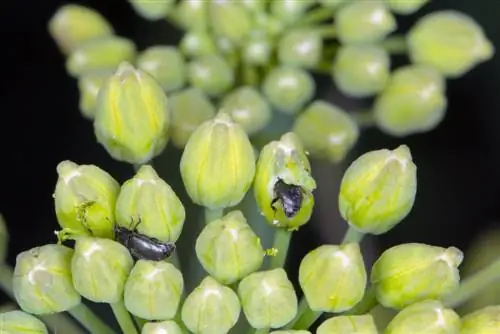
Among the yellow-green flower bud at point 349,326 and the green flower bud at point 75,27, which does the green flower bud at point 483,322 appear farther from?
Result: the green flower bud at point 75,27

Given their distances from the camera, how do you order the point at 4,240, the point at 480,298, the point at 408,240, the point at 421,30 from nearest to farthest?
the point at 4,240 → the point at 480,298 → the point at 421,30 → the point at 408,240

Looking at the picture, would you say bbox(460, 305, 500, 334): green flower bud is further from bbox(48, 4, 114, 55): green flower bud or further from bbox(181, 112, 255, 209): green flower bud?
bbox(48, 4, 114, 55): green flower bud

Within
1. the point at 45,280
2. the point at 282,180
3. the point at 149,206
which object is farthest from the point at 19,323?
the point at 282,180

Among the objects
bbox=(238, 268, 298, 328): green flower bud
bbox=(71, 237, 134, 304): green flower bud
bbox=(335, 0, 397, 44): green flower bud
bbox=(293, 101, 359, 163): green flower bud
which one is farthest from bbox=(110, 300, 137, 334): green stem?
bbox=(335, 0, 397, 44): green flower bud

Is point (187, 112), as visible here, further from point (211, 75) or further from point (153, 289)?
point (153, 289)

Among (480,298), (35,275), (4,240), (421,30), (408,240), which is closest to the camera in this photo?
(35,275)

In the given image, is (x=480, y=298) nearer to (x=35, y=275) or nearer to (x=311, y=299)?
(x=311, y=299)

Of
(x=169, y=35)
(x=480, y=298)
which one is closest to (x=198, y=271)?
(x=480, y=298)
